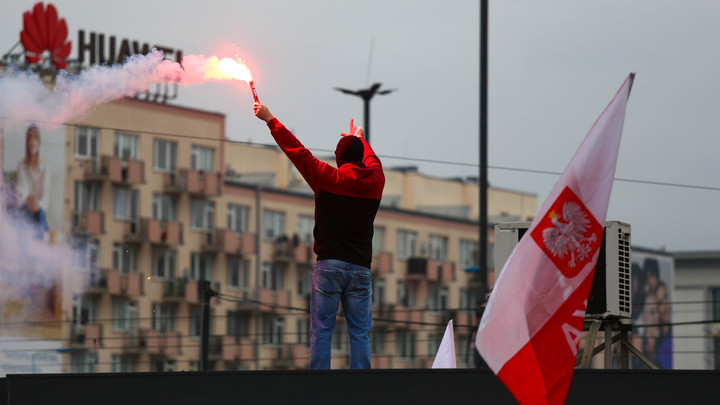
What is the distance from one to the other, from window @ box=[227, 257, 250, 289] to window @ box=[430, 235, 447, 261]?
14.2m

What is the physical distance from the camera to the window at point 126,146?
76.6 meters

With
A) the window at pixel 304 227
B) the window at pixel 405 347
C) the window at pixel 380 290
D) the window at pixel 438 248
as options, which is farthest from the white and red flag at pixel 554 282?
the window at pixel 438 248

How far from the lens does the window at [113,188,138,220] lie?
77000mm

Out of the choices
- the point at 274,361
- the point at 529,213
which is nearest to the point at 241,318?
the point at 274,361

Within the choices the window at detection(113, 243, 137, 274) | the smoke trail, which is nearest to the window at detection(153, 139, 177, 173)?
the window at detection(113, 243, 137, 274)

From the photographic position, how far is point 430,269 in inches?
3669

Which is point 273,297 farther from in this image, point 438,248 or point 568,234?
point 568,234

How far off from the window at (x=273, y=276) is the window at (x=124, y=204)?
350 inches

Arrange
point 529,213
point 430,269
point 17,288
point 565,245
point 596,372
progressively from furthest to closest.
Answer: point 529,213 < point 430,269 < point 17,288 < point 596,372 < point 565,245

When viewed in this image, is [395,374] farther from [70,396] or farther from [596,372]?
[70,396]

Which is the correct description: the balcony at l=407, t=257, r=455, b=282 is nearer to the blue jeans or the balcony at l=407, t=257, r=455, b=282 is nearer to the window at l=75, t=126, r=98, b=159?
the window at l=75, t=126, r=98, b=159

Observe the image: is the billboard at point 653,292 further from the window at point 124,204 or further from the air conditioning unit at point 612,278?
the air conditioning unit at point 612,278

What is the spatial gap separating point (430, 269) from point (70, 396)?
81.0m

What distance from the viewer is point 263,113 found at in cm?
1266
